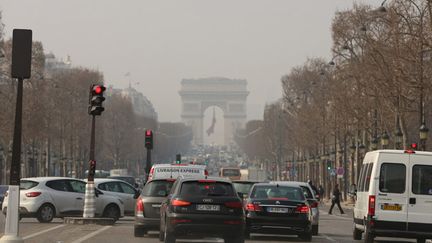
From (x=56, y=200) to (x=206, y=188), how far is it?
13509 mm

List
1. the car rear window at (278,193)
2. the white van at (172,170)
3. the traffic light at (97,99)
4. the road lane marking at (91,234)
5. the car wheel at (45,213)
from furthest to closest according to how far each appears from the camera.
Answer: the car wheel at (45,213), the white van at (172,170), the traffic light at (97,99), the car rear window at (278,193), the road lane marking at (91,234)

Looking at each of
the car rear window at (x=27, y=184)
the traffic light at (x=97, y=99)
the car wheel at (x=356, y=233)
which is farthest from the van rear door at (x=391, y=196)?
the car rear window at (x=27, y=184)

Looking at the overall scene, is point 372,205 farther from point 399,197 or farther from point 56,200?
point 56,200

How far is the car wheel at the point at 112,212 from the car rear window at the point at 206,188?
13.8 m

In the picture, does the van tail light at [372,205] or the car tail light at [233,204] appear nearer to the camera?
the car tail light at [233,204]

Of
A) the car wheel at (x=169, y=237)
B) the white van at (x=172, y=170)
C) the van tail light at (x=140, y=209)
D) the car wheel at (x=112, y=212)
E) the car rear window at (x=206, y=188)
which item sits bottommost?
the car wheel at (x=112, y=212)

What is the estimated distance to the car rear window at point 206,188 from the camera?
2089 cm

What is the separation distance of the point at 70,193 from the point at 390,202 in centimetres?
1472

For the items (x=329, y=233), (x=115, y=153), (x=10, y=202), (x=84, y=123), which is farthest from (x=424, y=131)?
(x=115, y=153)

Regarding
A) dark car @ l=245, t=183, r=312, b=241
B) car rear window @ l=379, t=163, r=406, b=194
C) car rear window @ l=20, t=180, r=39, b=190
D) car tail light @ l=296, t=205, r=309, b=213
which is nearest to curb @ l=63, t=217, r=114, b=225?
car rear window @ l=20, t=180, r=39, b=190

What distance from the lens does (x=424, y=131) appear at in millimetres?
43188

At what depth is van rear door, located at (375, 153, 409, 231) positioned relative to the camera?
22.5 meters

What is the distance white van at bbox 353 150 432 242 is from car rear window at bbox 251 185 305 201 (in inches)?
135

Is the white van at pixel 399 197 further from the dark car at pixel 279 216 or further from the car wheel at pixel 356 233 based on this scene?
the car wheel at pixel 356 233
